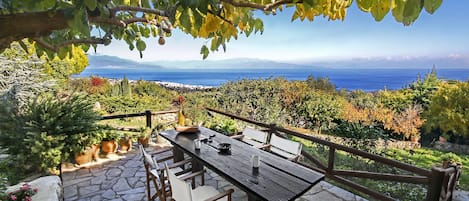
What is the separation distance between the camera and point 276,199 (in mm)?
1700

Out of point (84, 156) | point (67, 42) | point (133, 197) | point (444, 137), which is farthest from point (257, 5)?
point (444, 137)

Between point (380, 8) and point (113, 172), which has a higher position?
A: point (380, 8)

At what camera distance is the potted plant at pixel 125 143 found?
4.51 metres

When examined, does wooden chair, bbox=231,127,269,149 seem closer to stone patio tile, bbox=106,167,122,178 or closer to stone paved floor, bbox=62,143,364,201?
stone paved floor, bbox=62,143,364,201

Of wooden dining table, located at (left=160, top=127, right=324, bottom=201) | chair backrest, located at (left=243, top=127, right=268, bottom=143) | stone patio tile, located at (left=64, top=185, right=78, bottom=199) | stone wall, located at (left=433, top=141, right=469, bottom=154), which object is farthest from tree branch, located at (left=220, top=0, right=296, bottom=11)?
stone wall, located at (left=433, top=141, right=469, bottom=154)

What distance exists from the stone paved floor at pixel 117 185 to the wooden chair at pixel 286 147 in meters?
0.51

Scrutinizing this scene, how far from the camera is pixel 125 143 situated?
179 inches

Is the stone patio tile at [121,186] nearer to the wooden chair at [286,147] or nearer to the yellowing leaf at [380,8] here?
the wooden chair at [286,147]

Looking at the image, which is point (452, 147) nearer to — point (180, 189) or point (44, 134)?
point (180, 189)

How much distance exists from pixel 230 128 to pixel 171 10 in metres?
4.18

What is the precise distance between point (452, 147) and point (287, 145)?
6229 millimetres

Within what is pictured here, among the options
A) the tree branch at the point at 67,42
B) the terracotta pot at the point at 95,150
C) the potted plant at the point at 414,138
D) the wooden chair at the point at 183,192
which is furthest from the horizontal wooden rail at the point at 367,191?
the potted plant at the point at 414,138

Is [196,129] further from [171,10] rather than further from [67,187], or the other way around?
[171,10]

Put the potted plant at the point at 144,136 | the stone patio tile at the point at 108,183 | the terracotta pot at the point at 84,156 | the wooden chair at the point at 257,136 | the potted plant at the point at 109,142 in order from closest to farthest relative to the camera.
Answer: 1. the stone patio tile at the point at 108,183
2. the wooden chair at the point at 257,136
3. the terracotta pot at the point at 84,156
4. the potted plant at the point at 109,142
5. the potted plant at the point at 144,136
